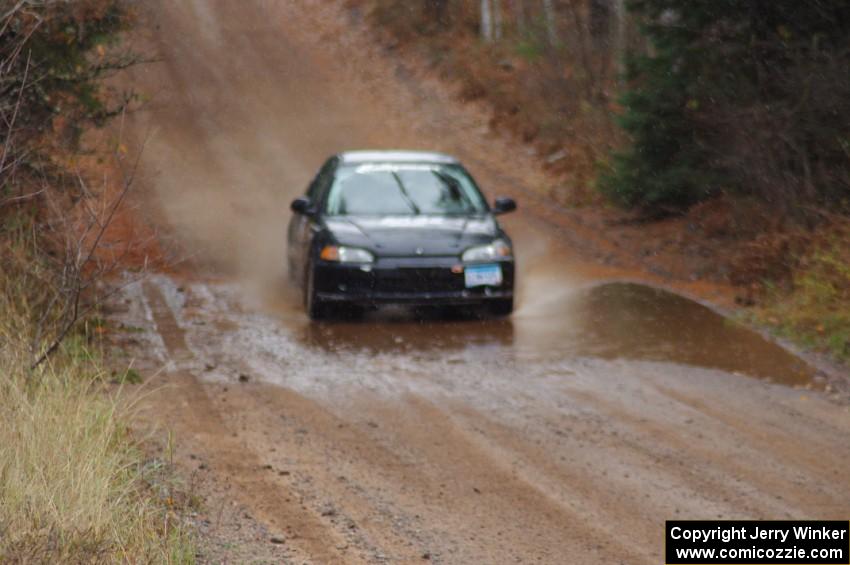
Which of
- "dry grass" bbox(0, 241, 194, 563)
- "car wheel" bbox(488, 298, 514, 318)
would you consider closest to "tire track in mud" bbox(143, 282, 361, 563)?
"dry grass" bbox(0, 241, 194, 563)

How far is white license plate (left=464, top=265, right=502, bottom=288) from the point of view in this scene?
40.3ft

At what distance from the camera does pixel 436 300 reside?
1220 centimetres

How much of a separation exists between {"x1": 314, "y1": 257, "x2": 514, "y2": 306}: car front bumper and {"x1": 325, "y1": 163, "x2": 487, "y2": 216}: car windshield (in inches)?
37.5

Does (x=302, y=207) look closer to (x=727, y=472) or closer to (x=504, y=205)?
→ (x=504, y=205)

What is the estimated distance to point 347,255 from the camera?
12.2 meters

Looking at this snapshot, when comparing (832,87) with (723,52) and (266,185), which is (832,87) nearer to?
(723,52)

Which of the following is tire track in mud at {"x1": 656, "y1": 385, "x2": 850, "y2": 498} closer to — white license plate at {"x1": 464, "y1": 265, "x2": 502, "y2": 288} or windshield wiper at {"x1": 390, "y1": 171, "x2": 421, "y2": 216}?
white license plate at {"x1": 464, "y1": 265, "x2": 502, "y2": 288}

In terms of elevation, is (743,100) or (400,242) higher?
(743,100)

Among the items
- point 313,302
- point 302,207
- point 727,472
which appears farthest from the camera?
point 302,207

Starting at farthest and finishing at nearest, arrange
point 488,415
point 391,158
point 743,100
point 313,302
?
point 743,100, point 391,158, point 313,302, point 488,415

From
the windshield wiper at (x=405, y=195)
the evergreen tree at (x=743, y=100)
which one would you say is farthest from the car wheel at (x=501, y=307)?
the evergreen tree at (x=743, y=100)

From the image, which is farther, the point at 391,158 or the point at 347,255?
the point at 391,158

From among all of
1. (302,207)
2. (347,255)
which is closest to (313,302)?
(347,255)

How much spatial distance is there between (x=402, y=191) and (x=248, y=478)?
6167 millimetres
